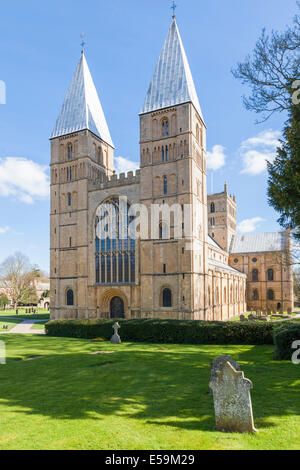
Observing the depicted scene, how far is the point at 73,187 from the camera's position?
122ft

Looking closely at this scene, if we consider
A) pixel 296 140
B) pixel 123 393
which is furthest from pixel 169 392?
pixel 296 140

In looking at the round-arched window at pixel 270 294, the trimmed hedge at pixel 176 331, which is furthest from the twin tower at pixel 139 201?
the round-arched window at pixel 270 294

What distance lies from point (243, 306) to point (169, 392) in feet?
155

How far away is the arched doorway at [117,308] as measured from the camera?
33.8 meters

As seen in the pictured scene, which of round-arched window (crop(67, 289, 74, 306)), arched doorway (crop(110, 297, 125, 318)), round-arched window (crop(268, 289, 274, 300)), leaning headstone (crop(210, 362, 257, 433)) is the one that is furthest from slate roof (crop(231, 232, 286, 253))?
leaning headstone (crop(210, 362, 257, 433))

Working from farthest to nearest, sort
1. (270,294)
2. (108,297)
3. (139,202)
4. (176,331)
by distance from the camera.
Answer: (270,294)
(108,297)
(139,202)
(176,331)

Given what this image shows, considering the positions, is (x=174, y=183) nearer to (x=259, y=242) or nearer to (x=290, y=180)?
(x=290, y=180)

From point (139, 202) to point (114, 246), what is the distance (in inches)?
201

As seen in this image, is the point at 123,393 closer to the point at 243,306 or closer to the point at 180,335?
the point at 180,335

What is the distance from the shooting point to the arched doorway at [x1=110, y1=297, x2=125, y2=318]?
33812 millimetres

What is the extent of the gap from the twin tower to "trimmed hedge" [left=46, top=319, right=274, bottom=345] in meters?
7.07

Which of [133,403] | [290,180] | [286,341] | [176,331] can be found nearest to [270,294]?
[176,331]

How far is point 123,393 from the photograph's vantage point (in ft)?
32.0

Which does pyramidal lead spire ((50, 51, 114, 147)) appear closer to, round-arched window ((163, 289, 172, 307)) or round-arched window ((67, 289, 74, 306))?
round-arched window ((67, 289, 74, 306))
